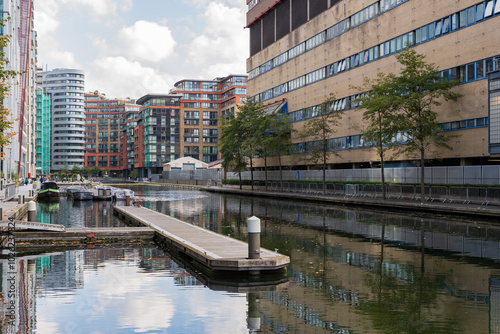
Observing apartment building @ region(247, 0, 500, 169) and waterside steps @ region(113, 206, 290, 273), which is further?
apartment building @ region(247, 0, 500, 169)

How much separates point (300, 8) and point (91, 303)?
7169 centimetres

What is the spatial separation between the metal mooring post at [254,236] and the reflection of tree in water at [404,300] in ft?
9.81

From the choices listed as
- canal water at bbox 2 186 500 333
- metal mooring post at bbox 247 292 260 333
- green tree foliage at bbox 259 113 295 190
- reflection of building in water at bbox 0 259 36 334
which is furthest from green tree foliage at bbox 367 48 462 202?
reflection of building in water at bbox 0 259 36 334

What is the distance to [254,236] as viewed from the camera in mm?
14891

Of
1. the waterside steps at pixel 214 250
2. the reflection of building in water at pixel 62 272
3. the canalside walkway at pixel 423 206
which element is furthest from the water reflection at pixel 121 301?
the canalside walkway at pixel 423 206

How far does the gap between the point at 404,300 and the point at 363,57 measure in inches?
2052

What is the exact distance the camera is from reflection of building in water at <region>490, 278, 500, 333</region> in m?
9.99

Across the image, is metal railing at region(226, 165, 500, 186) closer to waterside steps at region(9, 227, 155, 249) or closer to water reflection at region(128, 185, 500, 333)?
water reflection at region(128, 185, 500, 333)

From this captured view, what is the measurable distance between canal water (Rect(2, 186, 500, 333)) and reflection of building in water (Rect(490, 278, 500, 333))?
0.07 feet

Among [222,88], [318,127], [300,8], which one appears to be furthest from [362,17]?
[222,88]

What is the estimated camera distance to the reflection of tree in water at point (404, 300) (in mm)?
10062

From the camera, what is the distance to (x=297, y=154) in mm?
71500

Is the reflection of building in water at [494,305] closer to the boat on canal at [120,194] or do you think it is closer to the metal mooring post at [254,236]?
the metal mooring post at [254,236]

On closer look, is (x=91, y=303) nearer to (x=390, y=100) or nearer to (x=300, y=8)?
(x=390, y=100)
